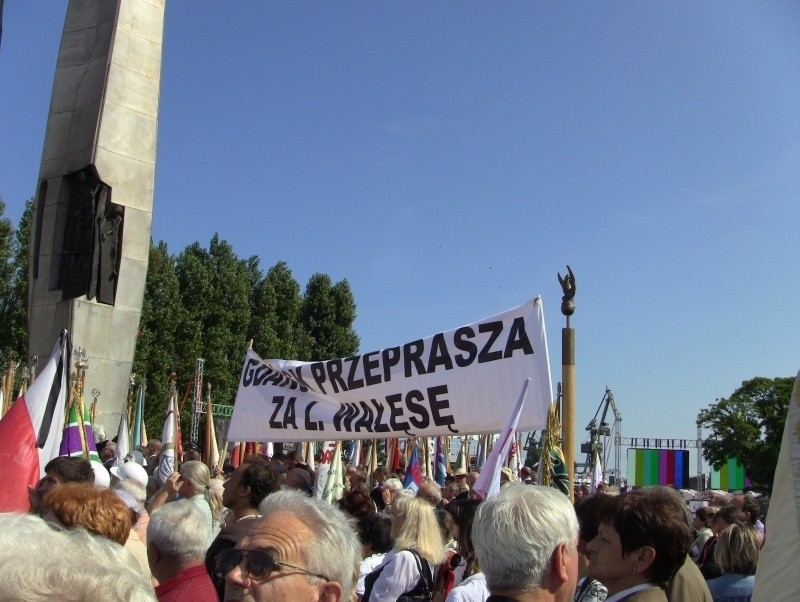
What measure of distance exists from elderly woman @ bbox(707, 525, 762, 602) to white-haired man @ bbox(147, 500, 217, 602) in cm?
301

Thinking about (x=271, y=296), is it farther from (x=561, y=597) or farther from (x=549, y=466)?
(x=561, y=597)

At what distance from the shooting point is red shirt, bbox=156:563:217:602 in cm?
371

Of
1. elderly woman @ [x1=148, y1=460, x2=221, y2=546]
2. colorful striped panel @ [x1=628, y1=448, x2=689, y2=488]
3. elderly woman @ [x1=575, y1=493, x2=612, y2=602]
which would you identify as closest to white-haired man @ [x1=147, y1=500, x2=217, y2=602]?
elderly woman @ [x1=575, y1=493, x2=612, y2=602]

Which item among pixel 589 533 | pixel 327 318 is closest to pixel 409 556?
pixel 589 533

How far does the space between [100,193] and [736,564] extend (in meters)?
13.4

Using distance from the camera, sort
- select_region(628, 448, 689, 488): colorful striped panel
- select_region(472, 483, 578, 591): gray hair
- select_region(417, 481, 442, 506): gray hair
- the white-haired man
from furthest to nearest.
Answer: select_region(628, 448, 689, 488): colorful striped panel < select_region(417, 481, 442, 506): gray hair < the white-haired man < select_region(472, 483, 578, 591): gray hair

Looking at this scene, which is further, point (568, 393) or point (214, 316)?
point (214, 316)

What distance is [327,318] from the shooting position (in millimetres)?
55781

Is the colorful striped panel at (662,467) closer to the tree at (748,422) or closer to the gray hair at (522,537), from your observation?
the gray hair at (522,537)

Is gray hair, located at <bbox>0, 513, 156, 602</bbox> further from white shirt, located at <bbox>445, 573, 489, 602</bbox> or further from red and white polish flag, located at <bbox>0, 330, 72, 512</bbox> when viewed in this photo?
red and white polish flag, located at <bbox>0, 330, 72, 512</bbox>

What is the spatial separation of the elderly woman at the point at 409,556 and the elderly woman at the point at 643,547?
1787mm

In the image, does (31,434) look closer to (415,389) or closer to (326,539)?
(415,389)

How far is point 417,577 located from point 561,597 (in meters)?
2.27

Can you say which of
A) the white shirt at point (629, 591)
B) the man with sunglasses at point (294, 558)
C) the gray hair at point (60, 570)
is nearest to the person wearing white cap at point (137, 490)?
the man with sunglasses at point (294, 558)
